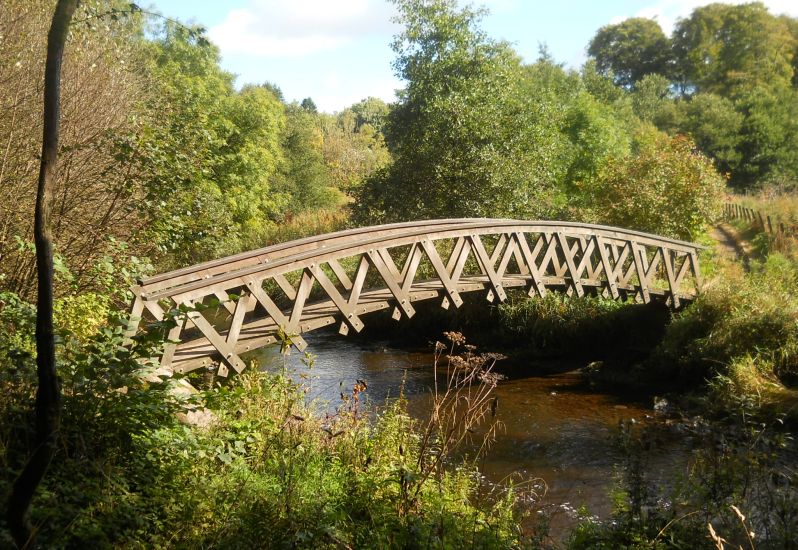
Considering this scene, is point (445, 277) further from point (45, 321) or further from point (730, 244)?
point (730, 244)

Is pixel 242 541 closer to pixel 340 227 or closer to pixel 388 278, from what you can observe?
pixel 388 278

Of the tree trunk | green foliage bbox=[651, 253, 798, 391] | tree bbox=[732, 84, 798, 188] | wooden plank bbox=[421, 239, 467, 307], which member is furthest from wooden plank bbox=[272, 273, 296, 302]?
tree bbox=[732, 84, 798, 188]

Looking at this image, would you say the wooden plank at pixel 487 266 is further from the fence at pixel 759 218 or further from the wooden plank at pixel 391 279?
the fence at pixel 759 218

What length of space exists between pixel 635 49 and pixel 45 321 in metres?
56.2

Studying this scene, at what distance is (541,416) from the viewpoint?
1027cm

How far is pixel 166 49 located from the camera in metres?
30.8

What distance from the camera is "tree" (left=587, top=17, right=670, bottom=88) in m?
51.5

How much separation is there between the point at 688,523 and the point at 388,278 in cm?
431

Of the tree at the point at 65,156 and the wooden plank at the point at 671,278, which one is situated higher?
the tree at the point at 65,156

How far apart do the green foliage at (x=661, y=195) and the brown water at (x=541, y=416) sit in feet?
18.8

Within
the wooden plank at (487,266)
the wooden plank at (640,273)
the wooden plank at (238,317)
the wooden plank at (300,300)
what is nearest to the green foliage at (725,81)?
the wooden plank at (640,273)

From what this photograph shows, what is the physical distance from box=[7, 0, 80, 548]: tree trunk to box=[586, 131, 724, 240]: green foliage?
15.8 meters

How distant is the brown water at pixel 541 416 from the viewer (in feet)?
24.2

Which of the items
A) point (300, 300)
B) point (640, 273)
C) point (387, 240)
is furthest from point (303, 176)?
point (300, 300)
